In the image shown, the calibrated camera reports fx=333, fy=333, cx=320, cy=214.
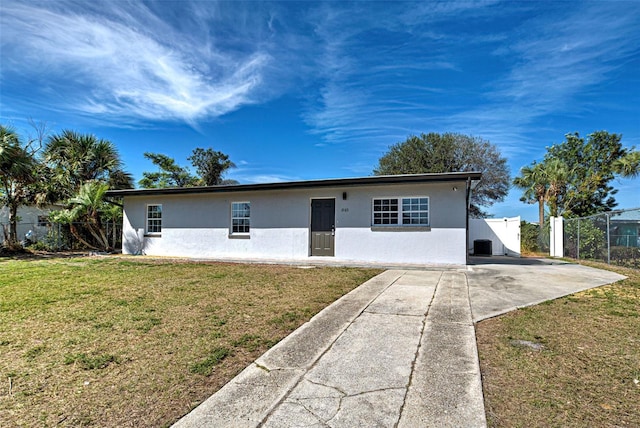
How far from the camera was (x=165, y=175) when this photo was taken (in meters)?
31.2

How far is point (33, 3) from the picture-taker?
29.1 ft

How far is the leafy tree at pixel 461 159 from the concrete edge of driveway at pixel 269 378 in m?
23.5

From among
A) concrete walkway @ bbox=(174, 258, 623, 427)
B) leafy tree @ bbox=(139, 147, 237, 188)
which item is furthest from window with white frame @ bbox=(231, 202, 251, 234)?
leafy tree @ bbox=(139, 147, 237, 188)

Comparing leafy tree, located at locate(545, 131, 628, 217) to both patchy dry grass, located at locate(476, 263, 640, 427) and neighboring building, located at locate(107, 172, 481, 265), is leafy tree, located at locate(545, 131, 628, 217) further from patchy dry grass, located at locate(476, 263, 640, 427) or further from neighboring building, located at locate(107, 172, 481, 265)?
patchy dry grass, located at locate(476, 263, 640, 427)

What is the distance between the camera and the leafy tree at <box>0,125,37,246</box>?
1396 centimetres

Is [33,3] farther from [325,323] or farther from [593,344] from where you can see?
[593,344]

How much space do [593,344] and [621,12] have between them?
10.2 m

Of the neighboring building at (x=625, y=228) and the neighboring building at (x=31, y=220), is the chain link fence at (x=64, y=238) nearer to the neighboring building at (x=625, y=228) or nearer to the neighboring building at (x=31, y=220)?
A: the neighboring building at (x=31, y=220)

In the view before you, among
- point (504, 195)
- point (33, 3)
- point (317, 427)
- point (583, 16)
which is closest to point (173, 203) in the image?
point (33, 3)

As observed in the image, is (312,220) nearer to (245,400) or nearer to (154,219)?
(154,219)

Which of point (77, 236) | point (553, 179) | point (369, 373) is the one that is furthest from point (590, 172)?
point (77, 236)

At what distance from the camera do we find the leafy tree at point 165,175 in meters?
30.1

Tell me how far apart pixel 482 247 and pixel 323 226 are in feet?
29.2

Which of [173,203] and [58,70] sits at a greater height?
[58,70]
